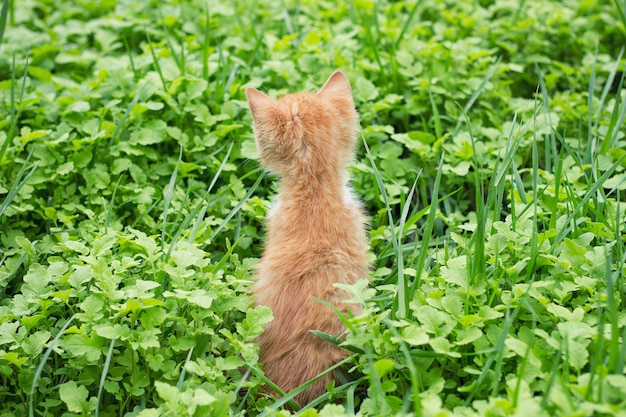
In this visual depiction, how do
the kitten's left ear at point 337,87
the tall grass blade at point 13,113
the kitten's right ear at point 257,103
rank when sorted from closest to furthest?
the kitten's right ear at point 257,103
the kitten's left ear at point 337,87
the tall grass blade at point 13,113

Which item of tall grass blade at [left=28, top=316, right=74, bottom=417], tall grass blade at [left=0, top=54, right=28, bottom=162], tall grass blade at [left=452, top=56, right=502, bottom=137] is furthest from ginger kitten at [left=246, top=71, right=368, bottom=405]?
tall grass blade at [left=0, top=54, right=28, bottom=162]

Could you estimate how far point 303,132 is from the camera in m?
3.41

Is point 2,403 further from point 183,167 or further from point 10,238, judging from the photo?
point 183,167

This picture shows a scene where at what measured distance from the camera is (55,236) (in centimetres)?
373

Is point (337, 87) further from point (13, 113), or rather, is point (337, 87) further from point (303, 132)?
point (13, 113)

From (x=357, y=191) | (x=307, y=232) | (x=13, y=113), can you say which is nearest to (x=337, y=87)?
(x=357, y=191)

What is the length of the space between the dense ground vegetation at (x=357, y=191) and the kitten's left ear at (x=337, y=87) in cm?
54

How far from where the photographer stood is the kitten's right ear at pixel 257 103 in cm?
352

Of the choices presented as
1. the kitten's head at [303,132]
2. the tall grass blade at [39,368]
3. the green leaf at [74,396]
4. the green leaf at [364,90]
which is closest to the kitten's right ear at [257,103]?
the kitten's head at [303,132]

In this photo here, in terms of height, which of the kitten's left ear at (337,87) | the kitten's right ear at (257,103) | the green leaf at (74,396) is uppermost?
the kitten's left ear at (337,87)

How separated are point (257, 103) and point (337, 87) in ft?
1.64

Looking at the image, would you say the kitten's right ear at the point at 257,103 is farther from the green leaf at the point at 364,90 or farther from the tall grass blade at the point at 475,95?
the tall grass blade at the point at 475,95

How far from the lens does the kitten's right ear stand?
3521 mm

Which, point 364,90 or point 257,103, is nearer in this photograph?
point 257,103
